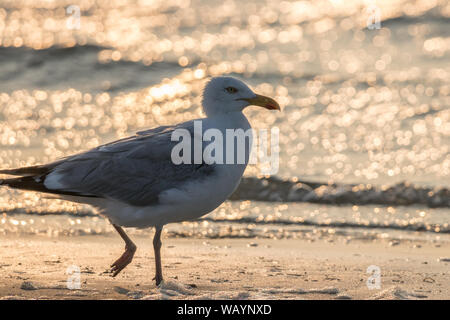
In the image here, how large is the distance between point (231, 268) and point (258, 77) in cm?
994

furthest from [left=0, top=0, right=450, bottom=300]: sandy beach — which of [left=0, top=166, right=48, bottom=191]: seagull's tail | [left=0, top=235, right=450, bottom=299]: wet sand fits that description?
[left=0, top=166, right=48, bottom=191]: seagull's tail

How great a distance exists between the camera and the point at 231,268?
7066mm

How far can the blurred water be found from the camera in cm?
1155

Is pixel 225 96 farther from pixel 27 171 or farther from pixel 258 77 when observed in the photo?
pixel 258 77

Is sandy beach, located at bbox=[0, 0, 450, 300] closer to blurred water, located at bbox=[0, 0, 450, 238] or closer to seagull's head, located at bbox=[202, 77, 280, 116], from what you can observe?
blurred water, located at bbox=[0, 0, 450, 238]

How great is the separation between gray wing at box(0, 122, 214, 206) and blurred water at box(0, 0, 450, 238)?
2780 mm

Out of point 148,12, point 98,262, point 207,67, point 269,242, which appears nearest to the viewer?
point 98,262

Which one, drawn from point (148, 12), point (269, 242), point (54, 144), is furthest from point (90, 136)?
point (148, 12)

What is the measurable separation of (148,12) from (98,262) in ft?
51.4

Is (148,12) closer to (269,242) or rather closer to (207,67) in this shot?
(207,67)

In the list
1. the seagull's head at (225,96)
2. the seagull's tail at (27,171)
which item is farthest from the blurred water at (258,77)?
the seagull's head at (225,96)

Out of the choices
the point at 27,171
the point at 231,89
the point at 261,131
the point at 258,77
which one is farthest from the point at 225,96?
the point at 258,77

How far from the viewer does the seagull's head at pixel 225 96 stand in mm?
6887

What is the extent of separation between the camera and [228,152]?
651 centimetres
